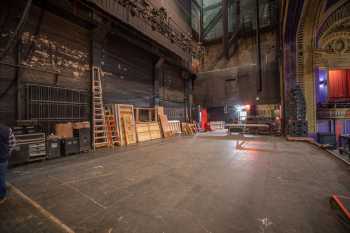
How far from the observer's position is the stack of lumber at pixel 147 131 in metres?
8.51

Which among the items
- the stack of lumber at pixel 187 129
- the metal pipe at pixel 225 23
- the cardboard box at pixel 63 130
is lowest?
the stack of lumber at pixel 187 129

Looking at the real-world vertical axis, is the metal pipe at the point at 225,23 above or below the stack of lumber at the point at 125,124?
above

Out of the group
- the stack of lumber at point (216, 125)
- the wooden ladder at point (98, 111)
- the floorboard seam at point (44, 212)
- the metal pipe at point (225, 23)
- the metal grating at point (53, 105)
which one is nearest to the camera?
the floorboard seam at point (44, 212)

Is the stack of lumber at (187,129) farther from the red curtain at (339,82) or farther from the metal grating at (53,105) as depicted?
the red curtain at (339,82)

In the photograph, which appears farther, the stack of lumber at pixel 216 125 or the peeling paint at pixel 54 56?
the stack of lumber at pixel 216 125

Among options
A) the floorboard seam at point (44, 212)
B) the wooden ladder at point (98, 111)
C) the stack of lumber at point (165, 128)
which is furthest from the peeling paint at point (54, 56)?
the stack of lumber at point (165, 128)

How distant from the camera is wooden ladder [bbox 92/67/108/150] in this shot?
22.9ft

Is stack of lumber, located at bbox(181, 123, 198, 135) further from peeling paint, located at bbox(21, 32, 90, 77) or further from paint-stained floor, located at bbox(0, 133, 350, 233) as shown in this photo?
paint-stained floor, located at bbox(0, 133, 350, 233)

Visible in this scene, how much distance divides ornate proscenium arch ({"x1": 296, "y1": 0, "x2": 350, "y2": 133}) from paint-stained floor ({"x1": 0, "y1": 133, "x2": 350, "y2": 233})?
563cm

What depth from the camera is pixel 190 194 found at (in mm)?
2594

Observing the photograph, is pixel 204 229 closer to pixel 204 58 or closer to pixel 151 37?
pixel 151 37

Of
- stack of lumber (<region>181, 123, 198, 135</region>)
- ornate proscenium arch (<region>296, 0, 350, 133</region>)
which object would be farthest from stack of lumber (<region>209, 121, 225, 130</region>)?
ornate proscenium arch (<region>296, 0, 350, 133</region>)

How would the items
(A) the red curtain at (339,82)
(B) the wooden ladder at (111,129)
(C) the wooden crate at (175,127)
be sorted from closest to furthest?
(B) the wooden ladder at (111,129)
(C) the wooden crate at (175,127)
(A) the red curtain at (339,82)

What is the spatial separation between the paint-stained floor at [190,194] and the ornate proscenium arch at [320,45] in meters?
5.63
